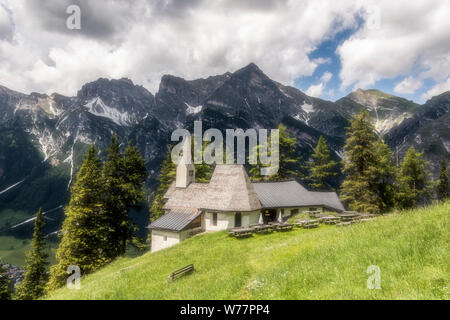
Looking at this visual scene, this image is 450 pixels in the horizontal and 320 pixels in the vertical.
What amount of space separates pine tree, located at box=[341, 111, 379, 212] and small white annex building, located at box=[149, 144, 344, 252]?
139 inches

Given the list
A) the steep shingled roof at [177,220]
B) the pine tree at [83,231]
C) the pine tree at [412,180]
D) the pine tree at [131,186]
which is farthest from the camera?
the pine tree at [412,180]

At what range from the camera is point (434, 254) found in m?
9.45

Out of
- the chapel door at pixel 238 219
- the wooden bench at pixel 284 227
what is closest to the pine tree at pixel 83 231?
the chapel door at pixel 238 219

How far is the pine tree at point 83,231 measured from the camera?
31008 mm

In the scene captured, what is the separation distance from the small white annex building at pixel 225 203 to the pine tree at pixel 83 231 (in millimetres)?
6895

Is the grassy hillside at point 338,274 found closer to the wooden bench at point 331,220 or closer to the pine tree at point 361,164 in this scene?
the wooden bench at point 331,220

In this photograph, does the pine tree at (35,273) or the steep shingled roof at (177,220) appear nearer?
the steep shingled roof at (177,220)

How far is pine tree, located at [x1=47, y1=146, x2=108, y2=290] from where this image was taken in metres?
31.0

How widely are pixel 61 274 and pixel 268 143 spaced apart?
1506 inches

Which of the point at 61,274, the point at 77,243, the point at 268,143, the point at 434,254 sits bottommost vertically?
the point at 61,274
